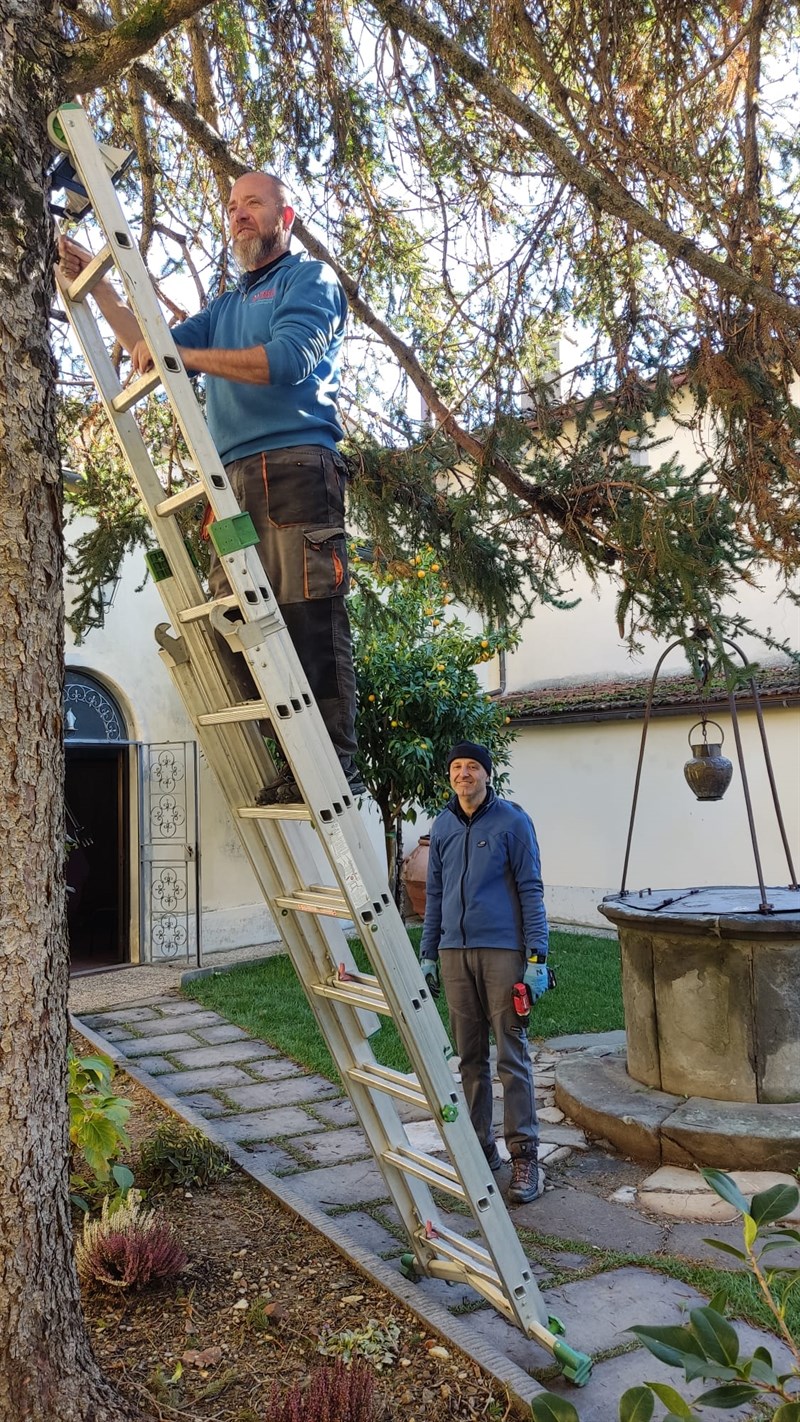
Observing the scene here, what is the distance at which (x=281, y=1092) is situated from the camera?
618 cm

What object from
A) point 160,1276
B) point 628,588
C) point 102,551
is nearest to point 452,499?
point 628,588

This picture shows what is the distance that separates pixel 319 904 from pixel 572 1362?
4.95 feet

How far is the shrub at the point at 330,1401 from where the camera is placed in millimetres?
2422

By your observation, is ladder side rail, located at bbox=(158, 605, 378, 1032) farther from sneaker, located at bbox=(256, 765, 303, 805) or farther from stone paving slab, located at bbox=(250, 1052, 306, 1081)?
stone paving slab, located at bbox=(250, 1052, 306, 1081)

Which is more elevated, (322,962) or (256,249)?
(256,249)

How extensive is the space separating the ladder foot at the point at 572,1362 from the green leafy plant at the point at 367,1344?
466 millimetres

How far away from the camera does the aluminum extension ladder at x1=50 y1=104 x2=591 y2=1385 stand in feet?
8.39

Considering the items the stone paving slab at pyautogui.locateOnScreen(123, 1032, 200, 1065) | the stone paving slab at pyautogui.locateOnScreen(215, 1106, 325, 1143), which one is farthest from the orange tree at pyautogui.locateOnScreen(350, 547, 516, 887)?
the stone paving slab at pyautogui.locateOnScreen(215, 1106, 325, 1143)

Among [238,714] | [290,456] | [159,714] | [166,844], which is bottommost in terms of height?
[166,844]

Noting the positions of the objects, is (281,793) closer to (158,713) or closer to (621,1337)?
(621,1337)

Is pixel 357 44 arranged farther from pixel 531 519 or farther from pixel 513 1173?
pixel 513 1173

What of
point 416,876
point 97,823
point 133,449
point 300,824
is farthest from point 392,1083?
point 97,823

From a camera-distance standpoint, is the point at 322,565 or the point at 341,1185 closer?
the point at 322,565

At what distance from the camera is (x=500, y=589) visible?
5.61 metres
